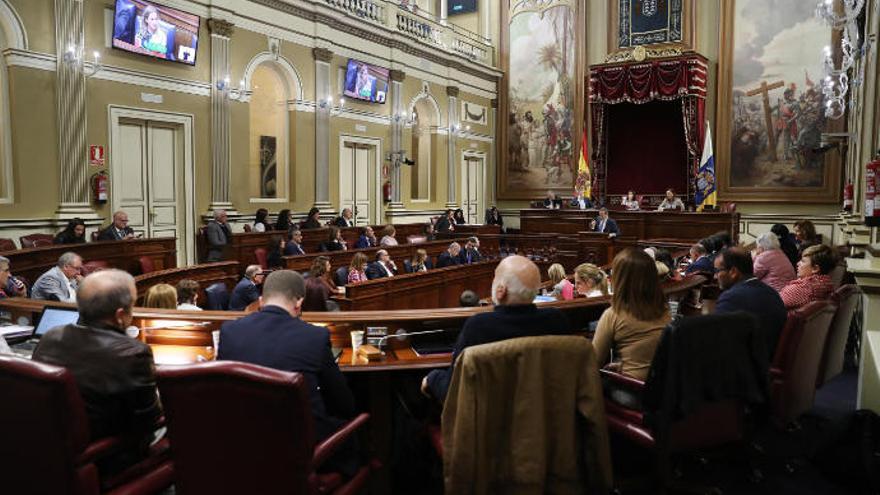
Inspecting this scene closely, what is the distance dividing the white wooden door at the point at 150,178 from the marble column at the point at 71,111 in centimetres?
56

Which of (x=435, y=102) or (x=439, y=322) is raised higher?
(x=435, y=102)

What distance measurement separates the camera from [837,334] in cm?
432

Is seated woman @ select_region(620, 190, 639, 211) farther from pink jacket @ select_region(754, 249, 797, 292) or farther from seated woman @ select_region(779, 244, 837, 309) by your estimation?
seated woman @ select_region(779, 244, 837, 309)

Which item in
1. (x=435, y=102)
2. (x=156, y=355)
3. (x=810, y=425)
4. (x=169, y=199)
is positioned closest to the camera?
(x=156, y=355)

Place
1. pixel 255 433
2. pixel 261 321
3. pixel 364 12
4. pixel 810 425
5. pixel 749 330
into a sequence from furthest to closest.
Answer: pixel 364 12, pixel 810 425, pixel 749 330, pixel 261 321, pixel 255 433

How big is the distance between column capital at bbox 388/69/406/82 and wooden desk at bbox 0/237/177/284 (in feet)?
24.5

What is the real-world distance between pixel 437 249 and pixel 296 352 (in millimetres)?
8933

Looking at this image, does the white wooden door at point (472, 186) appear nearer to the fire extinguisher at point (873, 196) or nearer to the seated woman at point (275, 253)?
the seated woman at point (275, 253)

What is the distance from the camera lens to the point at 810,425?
14.0 feet

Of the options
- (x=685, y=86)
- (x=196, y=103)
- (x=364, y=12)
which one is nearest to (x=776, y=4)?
(x=685, y=86)

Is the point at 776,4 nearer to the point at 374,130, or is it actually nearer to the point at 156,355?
the point at 374,130

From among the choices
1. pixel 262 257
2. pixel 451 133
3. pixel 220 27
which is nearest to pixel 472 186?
pixel 451 133

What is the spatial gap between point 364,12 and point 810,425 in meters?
12.1

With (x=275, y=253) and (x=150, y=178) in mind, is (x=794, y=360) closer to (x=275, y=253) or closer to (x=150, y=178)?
(x=275, y=253)
